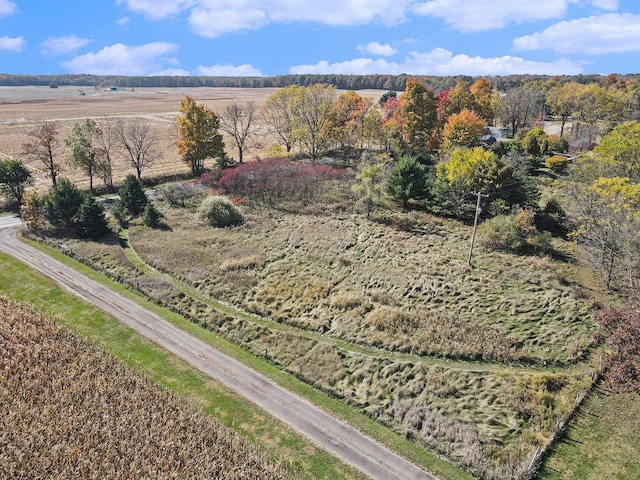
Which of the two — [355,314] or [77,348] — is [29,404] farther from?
[355,314]

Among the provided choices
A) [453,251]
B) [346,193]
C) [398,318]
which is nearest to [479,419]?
[398,318]

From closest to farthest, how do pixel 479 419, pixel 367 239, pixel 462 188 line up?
pixel 479 419, pixel 367 239, pixel 462 188

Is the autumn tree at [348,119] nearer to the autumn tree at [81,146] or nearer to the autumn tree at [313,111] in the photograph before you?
the autumn tree at [313,111]

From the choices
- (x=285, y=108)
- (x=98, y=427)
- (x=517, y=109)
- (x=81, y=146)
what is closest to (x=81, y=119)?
(x=81, y=146)

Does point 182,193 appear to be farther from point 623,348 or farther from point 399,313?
point 623,348

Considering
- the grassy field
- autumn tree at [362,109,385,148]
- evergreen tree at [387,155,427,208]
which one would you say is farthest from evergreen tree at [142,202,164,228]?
the grassy field

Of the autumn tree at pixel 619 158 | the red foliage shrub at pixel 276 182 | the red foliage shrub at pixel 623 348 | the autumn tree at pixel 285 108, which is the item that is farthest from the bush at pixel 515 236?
the autumn tree at pixel 285 108
